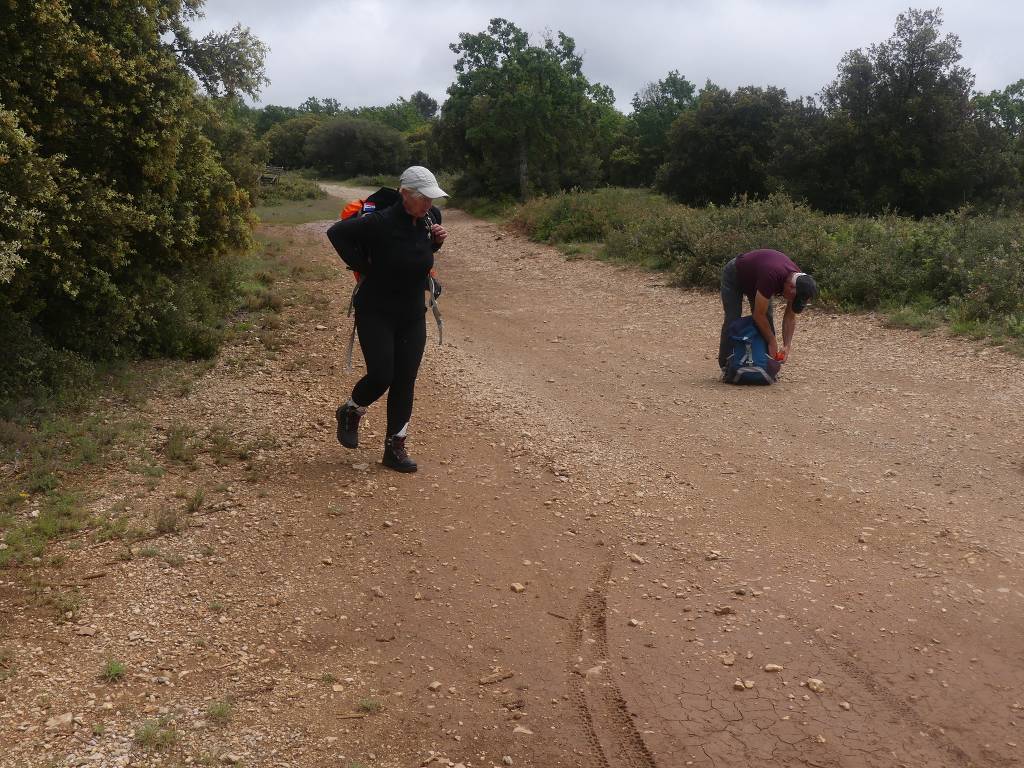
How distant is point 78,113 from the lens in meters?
7.64

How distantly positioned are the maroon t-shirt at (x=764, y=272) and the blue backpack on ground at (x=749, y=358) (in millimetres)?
280

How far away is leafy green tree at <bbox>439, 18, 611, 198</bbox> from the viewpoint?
3105cm

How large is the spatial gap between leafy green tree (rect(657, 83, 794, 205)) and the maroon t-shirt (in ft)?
79.1

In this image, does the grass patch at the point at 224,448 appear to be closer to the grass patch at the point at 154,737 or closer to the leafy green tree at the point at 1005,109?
the grass patch at the point at 154,737

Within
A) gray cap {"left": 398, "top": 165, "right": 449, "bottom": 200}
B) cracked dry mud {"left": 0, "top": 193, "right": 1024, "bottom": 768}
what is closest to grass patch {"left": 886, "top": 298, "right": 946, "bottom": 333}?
cracked dry mud {"left": 0, "top": 193, "right": 1024, "bottom": 768}

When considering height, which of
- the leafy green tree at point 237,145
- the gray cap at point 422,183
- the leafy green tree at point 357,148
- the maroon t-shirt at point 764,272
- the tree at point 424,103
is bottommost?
the maroon t-shirt at point 764,272

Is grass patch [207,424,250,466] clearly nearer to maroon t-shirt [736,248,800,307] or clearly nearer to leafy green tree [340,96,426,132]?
maroon t-shirt [736,248,800,307]

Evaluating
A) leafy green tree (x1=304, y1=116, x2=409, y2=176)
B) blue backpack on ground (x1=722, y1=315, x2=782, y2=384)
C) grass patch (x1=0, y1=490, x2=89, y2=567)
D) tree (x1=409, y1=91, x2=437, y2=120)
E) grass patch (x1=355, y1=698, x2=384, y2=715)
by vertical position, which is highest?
tree (x1=409, y1=91, x2=437, y2=120)

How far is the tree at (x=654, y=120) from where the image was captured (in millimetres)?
44625

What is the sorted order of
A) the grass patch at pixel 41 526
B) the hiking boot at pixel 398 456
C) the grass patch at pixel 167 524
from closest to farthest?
the grass patch at pixel 41 526 < the grass patch at pixel 167 524 < the hiking boot at pixel 398 456

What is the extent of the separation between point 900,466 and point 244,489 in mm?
4489

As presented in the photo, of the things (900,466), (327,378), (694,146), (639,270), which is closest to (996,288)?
(900,466)

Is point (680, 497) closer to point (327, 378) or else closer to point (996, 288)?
point (327, 378)

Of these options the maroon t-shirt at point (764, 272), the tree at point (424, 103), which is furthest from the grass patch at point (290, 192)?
the tree at point (424, 103)
